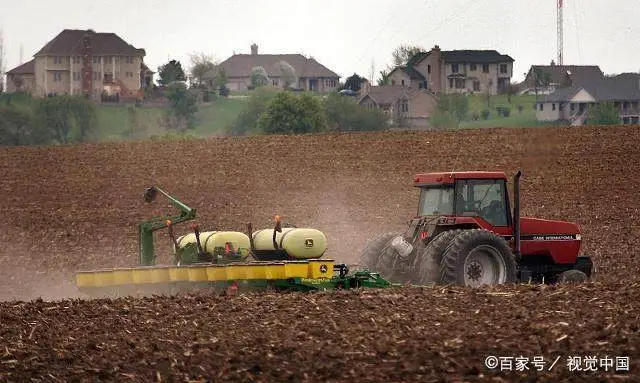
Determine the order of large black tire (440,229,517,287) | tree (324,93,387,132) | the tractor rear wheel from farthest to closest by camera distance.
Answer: tree (324,93,387,132)
the tractor rear wheel
large black tire (440,229,517,287)

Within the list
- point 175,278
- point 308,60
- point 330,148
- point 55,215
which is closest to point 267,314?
point 175,278

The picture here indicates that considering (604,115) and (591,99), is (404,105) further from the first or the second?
A: (604,115)

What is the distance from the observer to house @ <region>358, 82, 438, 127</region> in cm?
10886

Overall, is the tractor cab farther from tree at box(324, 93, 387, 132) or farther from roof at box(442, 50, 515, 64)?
roof at box(442, 50, 515, 64)

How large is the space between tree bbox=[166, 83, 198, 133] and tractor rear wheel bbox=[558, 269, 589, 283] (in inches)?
3343

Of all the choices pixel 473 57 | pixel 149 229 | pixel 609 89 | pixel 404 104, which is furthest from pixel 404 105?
pixel 149 229

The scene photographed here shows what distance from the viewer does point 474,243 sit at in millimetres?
20812

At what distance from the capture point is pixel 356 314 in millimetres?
17188

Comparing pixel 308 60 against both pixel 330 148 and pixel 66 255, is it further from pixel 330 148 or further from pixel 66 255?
pixel 66 255

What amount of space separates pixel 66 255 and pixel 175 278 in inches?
447

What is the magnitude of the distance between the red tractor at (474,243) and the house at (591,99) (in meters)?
77.7

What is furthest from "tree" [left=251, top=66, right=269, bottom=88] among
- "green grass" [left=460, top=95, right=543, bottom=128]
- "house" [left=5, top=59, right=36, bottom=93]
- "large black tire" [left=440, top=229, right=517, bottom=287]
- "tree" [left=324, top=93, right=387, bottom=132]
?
"large black tire" [left=440, top=229, right=517, bottom=287]

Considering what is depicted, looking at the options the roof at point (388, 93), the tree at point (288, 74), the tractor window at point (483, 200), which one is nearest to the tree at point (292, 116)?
the roof at point (388, 93)

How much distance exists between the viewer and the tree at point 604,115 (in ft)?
297
